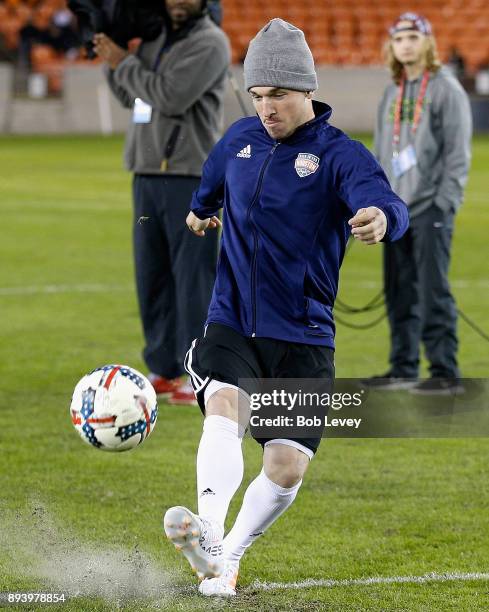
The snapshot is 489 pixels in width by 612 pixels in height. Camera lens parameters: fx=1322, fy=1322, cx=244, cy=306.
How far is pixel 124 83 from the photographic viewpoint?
8438 millimetres

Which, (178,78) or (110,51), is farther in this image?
(110,51)

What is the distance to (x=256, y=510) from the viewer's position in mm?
4953

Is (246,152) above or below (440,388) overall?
above

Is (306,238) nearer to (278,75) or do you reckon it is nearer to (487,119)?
(278,75)

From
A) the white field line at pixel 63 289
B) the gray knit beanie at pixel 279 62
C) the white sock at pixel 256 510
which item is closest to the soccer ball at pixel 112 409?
the white sock at pixel 256 510

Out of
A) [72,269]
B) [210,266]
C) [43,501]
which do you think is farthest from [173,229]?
[72,269]

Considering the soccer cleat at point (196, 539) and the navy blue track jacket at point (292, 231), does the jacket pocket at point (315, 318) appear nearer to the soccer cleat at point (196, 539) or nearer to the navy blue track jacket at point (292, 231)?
the navy blue track jacket at point (292, 231)

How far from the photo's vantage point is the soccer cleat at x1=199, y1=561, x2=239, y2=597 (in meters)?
4.98

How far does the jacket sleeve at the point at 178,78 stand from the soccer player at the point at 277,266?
3217 millimetres

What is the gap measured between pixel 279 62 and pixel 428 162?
385cm

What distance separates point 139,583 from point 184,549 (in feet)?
2.55

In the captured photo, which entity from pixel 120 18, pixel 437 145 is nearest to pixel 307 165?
pixel 120 18

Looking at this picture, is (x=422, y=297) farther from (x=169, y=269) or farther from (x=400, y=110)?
(x=169, y=269)

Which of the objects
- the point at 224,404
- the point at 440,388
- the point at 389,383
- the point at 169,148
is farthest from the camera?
the point at 389,383
